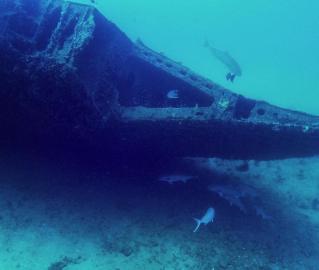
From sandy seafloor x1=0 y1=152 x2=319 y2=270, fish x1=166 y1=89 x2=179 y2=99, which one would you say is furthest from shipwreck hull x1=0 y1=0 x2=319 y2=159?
sandy seafloor x1=0 y1=152 x2=319 y2=270

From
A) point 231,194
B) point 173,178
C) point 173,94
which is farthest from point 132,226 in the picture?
point 173,94

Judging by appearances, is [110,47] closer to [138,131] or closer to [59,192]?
[138,131]

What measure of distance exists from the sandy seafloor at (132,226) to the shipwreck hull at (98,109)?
0.93m

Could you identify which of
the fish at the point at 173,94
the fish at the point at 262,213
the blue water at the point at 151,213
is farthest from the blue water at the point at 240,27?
the fish at the point at 262,213

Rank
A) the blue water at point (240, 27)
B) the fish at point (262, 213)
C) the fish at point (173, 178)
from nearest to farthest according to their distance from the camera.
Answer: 1. the fish at point (262, 213)
2. the fish at point (173, 178)
3. the blue water at point (240, 27)

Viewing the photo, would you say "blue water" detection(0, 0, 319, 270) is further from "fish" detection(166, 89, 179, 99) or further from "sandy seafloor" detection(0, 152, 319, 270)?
"fish" detection(166, 89, 179, 99)

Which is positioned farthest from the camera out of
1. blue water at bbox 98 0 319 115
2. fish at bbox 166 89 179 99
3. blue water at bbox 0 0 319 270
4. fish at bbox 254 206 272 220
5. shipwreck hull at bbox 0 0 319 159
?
blue water at bbox 98 0 319 115

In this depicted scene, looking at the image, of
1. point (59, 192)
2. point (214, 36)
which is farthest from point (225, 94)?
point (214, 36)

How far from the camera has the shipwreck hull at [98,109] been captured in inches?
236

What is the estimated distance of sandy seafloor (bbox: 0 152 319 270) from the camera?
6094 mm

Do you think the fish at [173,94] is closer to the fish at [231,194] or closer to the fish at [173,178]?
the fish at [173,178]

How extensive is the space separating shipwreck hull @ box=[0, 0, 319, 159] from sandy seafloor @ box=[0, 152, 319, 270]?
0.93m

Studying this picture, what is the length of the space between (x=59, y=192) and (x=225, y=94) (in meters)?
3.95

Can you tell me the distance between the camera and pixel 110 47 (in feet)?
24.4
